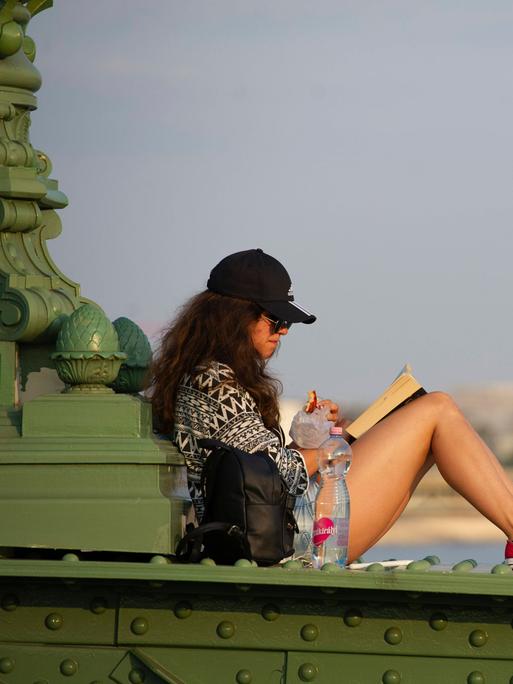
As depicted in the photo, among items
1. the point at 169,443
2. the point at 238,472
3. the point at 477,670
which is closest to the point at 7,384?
the point at 169,443

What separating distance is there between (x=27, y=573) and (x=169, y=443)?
2.35 feet

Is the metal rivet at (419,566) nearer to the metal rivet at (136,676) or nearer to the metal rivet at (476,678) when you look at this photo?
the metal rivet at (476,678)

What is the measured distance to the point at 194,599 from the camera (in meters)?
4.82

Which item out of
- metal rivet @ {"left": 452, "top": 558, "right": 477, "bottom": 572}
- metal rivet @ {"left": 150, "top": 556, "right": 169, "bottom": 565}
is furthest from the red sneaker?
metal rivet @ {"left": 150, "top": 556, "right": 169, "bottom": 565}

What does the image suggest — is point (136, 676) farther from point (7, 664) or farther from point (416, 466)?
point (416, 466)

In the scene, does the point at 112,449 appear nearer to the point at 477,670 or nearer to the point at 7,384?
→ the point at 7,384

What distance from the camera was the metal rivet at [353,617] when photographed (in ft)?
15.6

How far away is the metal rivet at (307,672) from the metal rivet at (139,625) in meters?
0.44

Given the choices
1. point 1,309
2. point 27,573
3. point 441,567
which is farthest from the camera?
point 1,309

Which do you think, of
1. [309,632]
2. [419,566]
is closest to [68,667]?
[309,632]

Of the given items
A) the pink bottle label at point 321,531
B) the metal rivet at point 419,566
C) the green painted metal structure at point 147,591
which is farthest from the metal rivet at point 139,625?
the metal rivet at point 419,566

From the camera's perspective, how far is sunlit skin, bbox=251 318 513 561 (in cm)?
545

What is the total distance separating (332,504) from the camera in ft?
17.8

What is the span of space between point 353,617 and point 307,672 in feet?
0.65
